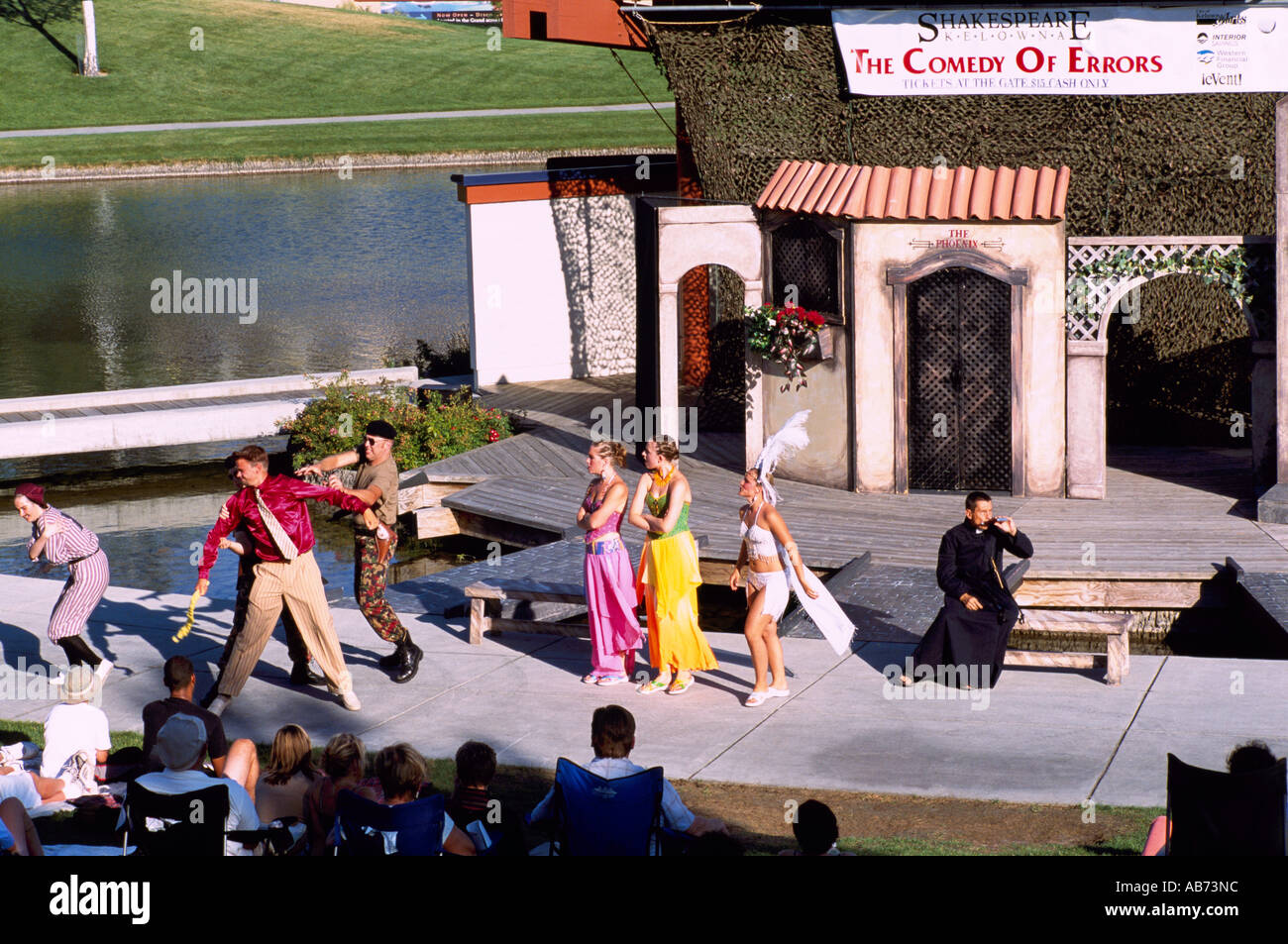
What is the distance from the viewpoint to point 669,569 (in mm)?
11688

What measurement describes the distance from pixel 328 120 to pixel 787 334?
5622cm

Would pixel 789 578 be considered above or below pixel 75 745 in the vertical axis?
above

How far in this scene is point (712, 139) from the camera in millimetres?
20188

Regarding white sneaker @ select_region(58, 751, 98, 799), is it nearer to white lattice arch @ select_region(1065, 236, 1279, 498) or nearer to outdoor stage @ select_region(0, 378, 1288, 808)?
outdoor stage @ select_region(0, 378, 1288, 808)

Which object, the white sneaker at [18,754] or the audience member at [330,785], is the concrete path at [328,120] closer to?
the white sneaker at [18,754]

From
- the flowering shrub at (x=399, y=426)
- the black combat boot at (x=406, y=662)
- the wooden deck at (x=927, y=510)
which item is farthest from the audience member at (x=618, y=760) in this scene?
the flowering shrub at (x=399, y=426)

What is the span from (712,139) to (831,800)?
38.8 feet

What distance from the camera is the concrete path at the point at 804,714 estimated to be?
1035 cm

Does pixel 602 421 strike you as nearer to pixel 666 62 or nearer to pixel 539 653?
pixel 666 62

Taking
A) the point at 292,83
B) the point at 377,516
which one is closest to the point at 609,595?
the point at 377,516

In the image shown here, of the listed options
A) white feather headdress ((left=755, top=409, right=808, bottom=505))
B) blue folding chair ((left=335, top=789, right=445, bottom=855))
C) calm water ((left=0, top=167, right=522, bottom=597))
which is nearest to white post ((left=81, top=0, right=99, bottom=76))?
calm water ((left=0, top=167, right=522, bottom=597))

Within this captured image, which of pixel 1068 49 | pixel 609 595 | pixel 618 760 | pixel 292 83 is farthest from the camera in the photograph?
pixel 292 83

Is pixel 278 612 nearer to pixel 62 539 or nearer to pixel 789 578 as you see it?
pixel 62 539

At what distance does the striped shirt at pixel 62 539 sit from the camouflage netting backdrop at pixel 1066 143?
9.75m
